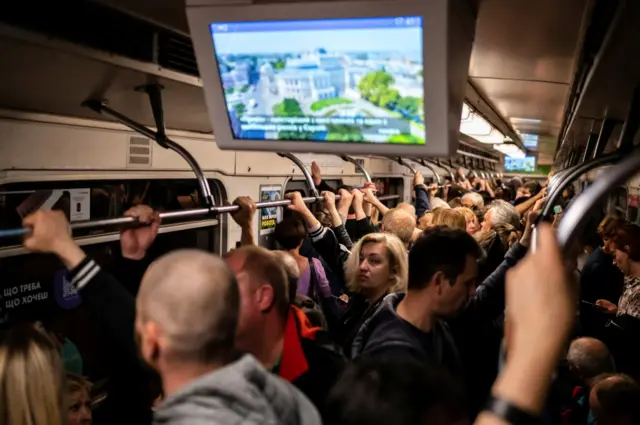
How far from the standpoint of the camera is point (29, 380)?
79.6 inches

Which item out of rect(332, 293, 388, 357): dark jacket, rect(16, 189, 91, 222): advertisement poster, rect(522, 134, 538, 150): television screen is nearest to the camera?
rect(332, 293, 388, 357): dark jacket

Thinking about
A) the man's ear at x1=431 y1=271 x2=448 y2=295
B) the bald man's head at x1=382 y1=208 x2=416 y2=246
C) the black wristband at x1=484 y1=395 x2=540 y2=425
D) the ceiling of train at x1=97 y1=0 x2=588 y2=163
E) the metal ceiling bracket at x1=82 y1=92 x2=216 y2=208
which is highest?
the ceiling of train at x1=97 y1=0 x2=588 y2=163

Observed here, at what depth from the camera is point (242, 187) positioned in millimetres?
5125

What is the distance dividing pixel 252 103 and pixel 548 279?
1026 millimetres

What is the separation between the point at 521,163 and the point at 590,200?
2024 centimetres

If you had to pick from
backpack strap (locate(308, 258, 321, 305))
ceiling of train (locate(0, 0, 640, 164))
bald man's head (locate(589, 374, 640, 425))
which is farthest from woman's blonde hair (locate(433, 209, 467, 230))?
bald man's head (locate(589, 374, 640, 425))

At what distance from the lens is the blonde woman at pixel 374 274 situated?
3312 millimetres

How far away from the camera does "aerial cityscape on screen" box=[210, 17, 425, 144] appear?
5.67 ft

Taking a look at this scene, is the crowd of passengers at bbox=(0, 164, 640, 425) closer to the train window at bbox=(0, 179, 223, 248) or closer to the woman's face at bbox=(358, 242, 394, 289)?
the woman's face at bbox=(358, 242, 394, 289)

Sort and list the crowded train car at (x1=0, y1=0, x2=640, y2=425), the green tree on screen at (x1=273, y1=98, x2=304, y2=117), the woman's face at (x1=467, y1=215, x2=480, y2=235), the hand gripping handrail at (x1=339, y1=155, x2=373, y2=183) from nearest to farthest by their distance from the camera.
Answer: the crowded train car at (x1=0, y1=0, x2=640, y2=425)
the green tree on screen at (x1=273, y1=98, x2=304, y2=117)
the hand gripping handrail at (x1=339, y1=155, x2=373, y2=183)
the woman's face at (x1=467, y1=215, x2=480, y2=235)

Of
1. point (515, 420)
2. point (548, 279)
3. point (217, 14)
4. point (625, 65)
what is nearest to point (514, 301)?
point (548, 279)

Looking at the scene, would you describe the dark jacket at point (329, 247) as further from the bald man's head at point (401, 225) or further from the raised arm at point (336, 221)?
the bald man's head at point (401, 225)

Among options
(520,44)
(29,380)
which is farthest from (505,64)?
(29,380)

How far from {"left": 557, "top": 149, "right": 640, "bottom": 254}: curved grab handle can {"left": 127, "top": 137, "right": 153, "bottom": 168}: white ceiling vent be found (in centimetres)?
278
